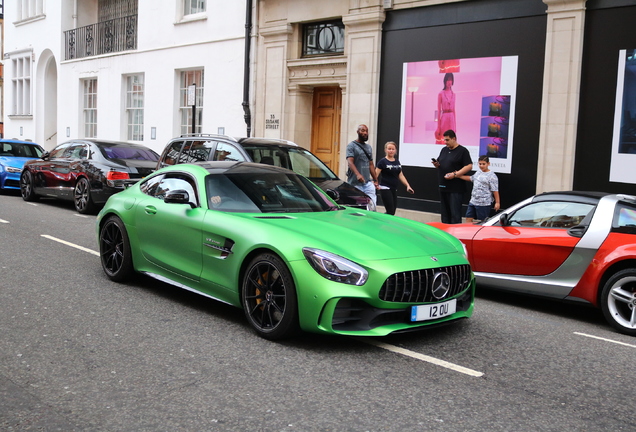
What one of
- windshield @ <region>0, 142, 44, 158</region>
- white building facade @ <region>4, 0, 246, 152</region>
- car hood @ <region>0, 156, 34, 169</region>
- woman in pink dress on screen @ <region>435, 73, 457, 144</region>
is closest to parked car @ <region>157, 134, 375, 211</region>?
woman in pink dress on screen @ <region>435, 73, 457, 144</region>

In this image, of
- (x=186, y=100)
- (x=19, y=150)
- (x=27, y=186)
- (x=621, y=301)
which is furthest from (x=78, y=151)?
(x=621, y=301)

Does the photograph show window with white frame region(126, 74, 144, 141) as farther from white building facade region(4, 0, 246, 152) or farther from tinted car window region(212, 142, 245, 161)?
tinted car window region(212, 142, 245, 161)

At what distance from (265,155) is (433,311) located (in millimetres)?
6447

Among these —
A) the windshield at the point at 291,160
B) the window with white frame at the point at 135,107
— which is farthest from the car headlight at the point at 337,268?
the window with white frame at the point at 135,107

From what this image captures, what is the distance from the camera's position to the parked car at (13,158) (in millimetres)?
17875

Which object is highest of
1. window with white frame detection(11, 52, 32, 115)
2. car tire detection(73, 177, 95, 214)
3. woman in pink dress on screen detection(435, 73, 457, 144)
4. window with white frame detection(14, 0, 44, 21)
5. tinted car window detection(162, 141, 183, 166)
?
window with white frame detection(14, 0, 44, 21)

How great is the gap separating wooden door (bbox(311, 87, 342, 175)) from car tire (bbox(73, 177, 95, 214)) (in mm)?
6420

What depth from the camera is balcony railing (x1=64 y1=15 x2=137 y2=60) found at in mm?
25286

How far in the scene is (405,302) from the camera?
5328 mm

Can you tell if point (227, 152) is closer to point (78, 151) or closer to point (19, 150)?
point (78, 151)

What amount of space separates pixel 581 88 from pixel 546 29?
4.35ft

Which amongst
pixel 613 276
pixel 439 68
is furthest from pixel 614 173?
pixel 613 276

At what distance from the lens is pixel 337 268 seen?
Result: 17.2 ft

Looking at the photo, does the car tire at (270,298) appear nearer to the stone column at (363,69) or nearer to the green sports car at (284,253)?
the green sports car at (284,253)
